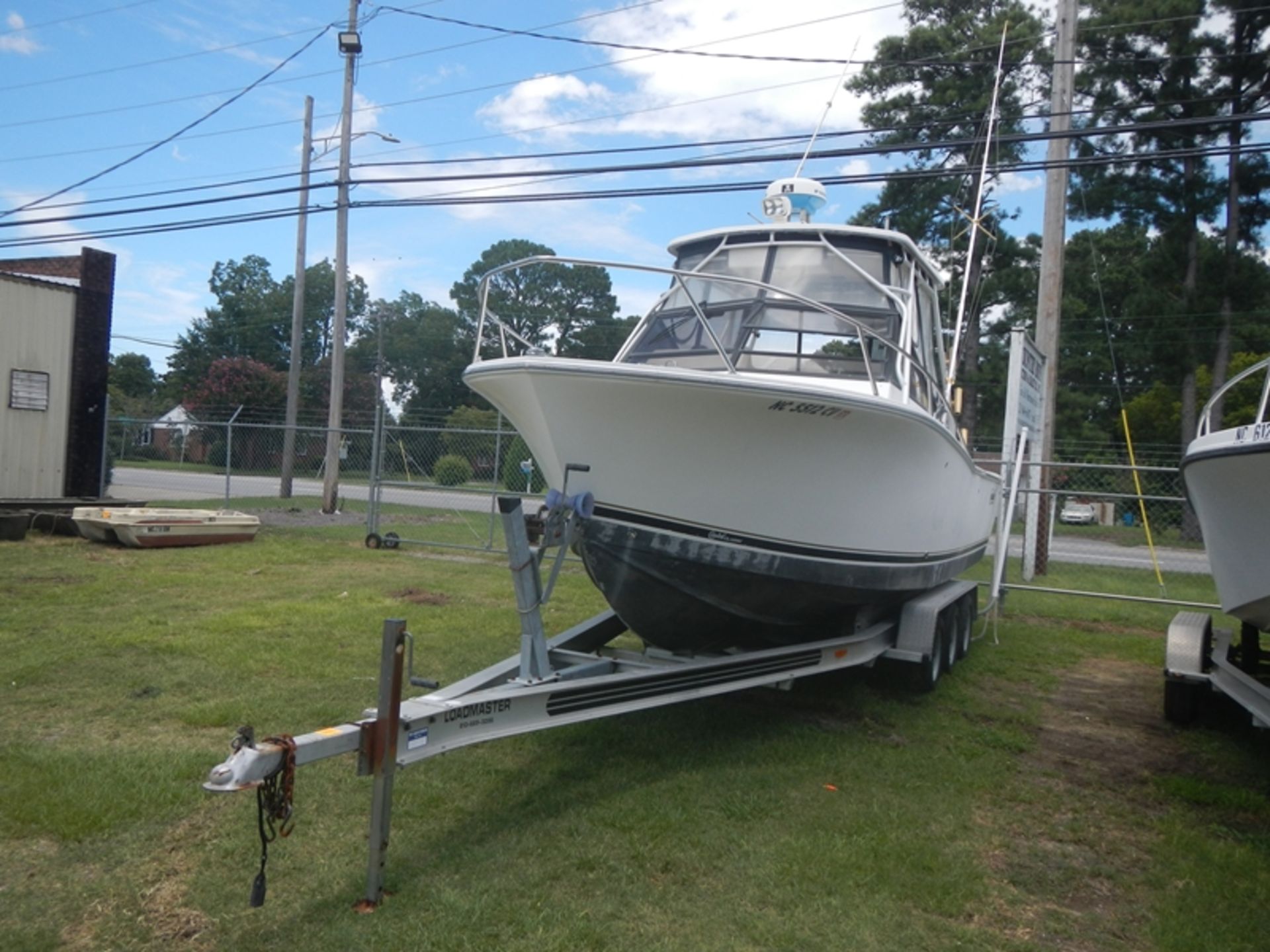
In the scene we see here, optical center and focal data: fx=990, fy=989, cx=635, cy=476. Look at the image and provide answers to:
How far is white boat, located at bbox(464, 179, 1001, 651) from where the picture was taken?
4672 millimetres

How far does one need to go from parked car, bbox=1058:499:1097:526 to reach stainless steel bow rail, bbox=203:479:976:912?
21.0 meters

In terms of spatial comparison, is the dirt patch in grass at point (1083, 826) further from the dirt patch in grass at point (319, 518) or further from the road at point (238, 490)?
the road at point (238, 490)

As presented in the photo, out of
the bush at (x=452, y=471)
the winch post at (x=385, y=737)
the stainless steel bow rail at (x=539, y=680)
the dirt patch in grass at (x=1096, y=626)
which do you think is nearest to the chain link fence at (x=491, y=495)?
the bush at (x=452, y=471)

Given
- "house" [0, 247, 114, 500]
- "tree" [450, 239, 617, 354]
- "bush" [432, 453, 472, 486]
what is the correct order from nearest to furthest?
"house" [0, 247, 114, 500] < "bush" [432, 453, 472, 486] < "tree" [450, 239, 617, 354]

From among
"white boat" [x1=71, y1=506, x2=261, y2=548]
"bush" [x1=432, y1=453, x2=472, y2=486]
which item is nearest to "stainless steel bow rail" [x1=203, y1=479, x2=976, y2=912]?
"white boat" [x1=71, y1=506, x2=261, y2=548]

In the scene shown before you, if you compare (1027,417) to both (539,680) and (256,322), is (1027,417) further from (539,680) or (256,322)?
(256,322)

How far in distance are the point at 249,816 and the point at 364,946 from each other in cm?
120

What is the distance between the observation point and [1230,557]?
4.96 m

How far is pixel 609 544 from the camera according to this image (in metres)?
4.90

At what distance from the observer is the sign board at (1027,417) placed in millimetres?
9461

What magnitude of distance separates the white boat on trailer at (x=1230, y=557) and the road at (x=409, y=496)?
412 cm

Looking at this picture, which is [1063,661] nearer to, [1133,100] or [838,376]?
[838,376]

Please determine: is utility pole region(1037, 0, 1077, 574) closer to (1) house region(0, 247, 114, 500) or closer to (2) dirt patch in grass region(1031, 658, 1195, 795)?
(2) dirt patch in grass region(1031, 658, 1195, 795)

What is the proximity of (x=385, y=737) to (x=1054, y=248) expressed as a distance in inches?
487
